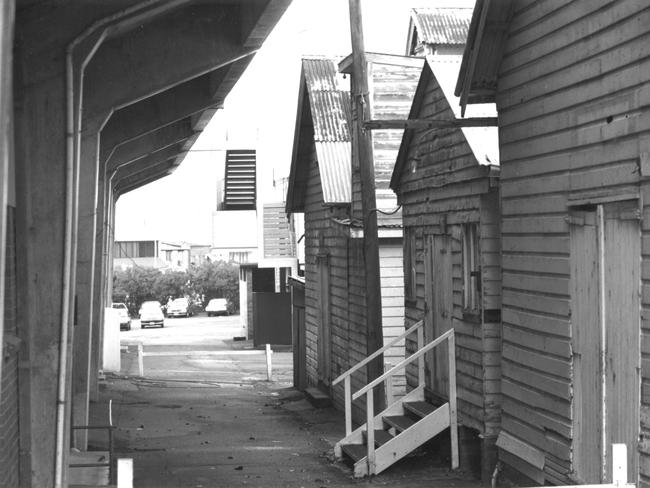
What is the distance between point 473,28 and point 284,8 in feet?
13.9

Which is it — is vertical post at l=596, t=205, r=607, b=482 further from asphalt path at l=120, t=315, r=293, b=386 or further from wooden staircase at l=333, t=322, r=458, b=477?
asphalt path at l=120, t=315, r=293, b=386

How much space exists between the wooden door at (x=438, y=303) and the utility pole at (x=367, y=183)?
0.96m

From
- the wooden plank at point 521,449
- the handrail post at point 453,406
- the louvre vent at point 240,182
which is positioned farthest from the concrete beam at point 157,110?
the louvre vent at point 240,182

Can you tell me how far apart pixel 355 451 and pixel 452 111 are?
14.9 ft

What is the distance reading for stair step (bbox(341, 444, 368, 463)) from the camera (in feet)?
47.3

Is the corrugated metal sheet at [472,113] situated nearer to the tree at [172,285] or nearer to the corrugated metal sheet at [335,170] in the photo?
the corrugated metal sheet at [335,170]

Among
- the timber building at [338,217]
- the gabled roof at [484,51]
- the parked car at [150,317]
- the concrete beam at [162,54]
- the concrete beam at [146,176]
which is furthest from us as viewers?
the parked car at [150,317]

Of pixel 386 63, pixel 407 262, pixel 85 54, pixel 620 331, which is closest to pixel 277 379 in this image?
pixel 386 63

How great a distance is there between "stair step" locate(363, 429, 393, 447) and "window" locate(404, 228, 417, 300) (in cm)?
218

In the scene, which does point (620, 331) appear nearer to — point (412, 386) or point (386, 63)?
point (412, 386)

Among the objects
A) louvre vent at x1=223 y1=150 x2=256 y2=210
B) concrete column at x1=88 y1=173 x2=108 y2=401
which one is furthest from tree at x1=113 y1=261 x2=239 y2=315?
concrete column at x1=88 y1=173 x2=108 y2=401

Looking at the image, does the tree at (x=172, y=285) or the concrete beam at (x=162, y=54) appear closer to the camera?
the concrete beam at (x=162, y=54)

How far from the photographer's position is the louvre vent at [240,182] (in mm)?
49906

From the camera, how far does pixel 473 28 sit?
1169 centimetres
